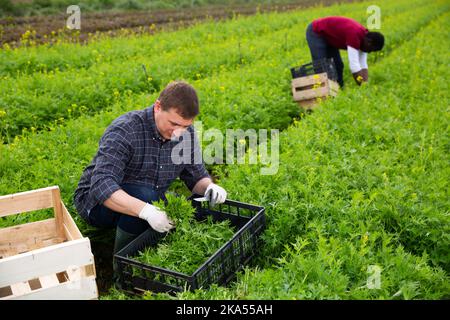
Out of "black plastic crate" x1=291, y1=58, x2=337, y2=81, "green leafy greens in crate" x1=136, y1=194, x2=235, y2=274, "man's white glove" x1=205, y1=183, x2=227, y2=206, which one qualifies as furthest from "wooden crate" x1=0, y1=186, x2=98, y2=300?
"black plastic crate" x1=291, y1=58, x2=337, y2=81

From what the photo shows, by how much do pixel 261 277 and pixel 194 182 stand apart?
53.0 inches

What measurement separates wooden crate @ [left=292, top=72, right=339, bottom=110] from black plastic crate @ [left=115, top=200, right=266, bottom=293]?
12.0ft

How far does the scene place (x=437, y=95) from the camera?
6.71 m

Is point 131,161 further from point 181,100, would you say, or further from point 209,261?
point 209,261

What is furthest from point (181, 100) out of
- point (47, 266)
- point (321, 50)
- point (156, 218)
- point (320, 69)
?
point (321, 50)

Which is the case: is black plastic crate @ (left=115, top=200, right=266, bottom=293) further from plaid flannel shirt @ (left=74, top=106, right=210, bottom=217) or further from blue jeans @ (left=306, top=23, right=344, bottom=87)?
blue jeans @ (left=306, top=23, right=344, bottom=87)

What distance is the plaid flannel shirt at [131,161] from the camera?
338 centimetres

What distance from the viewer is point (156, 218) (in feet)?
10.5

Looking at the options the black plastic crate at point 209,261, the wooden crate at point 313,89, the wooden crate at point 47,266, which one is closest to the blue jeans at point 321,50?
the wooden crate at point 313,89

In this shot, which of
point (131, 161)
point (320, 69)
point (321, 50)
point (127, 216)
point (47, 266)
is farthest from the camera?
point (321, 50)

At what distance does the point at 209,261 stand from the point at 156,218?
557 mm

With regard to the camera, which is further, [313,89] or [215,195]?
[313,89]

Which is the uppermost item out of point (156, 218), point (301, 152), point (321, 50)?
point (321, 50)

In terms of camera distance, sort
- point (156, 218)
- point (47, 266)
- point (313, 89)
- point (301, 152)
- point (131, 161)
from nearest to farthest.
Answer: point (47, 266) < point (156, 218) < point (131, 161) < point (301, 152) < point (313, 89)
